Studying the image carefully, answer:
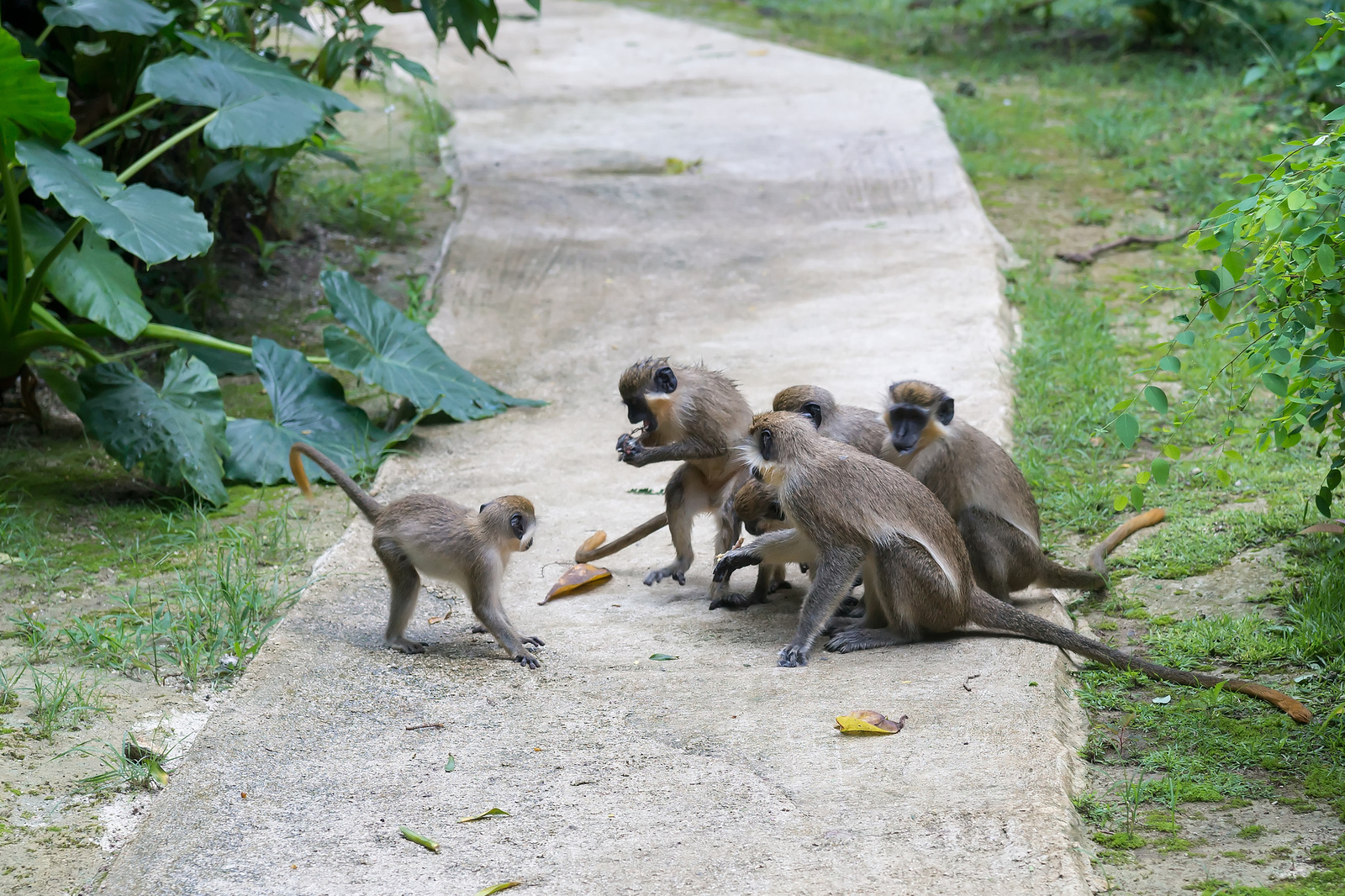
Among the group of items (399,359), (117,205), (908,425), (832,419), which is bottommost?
(399,359)

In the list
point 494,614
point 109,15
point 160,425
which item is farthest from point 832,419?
point 109,15

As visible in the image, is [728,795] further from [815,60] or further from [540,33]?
[540,33]

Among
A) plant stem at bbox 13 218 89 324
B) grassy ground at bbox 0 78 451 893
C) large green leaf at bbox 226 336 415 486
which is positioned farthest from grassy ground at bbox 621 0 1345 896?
plant stem at bbox 13 218 89 324

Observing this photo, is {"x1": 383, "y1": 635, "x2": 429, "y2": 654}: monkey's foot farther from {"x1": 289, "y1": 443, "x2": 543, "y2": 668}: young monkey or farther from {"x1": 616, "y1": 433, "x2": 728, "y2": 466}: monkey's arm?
{"x1": 616, "y1": 433, "x2": 728, "y2": 466}: monkey's arm

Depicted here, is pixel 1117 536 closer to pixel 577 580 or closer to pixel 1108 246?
pixel 577 580

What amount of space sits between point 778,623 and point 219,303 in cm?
576

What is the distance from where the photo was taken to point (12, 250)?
641cm

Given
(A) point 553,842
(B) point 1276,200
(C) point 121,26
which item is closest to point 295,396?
(C) point 121,26

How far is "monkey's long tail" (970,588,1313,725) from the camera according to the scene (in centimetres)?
422

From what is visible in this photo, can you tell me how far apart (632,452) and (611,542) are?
0.47 m

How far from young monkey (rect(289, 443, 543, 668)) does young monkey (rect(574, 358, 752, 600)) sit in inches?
31.4

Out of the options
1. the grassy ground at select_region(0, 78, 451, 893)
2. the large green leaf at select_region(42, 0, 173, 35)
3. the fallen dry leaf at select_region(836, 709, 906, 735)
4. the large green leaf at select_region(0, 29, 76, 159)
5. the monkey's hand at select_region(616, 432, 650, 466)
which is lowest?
the grassy ground at select_region(0, 78, 451, 893)

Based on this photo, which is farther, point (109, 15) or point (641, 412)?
point (109, 15)

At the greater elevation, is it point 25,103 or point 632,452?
point 25,103
